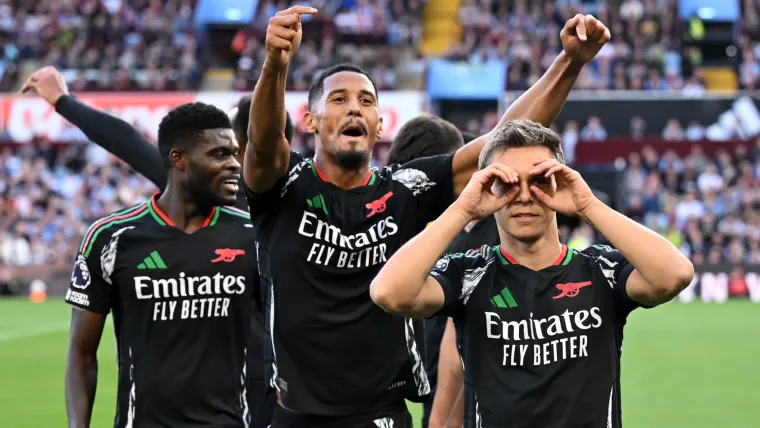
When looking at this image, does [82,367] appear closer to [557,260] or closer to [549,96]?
[557,260]

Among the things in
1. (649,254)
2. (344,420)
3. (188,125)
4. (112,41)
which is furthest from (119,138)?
(112,41)

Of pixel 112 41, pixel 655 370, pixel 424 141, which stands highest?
pixel 112 41

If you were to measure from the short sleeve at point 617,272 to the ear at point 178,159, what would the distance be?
2000 millimetres

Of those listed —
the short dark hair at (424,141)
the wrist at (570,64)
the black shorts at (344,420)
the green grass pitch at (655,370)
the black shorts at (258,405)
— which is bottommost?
the green grass pitch at (655,370)

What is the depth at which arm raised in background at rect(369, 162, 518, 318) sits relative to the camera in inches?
147

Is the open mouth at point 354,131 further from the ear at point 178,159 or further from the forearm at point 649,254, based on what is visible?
the forearm at point 649,254

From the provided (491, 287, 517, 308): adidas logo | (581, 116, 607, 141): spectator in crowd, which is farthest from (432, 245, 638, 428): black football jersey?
(581, 116, 607, 141): spectator in crowd

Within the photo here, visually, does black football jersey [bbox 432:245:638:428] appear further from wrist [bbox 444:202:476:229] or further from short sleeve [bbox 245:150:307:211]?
short sleeve [bbox 245:150:307:211]

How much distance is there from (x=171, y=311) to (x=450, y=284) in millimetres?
1410

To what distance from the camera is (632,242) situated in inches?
148

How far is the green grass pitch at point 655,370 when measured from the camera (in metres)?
10.9

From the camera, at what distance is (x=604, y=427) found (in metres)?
3.75

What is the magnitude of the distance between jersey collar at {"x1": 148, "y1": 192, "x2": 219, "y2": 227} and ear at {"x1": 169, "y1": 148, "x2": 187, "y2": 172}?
186 millimetres

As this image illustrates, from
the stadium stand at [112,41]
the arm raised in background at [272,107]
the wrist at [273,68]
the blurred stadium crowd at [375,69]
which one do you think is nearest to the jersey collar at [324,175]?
the arm raised in background at [272,107]
